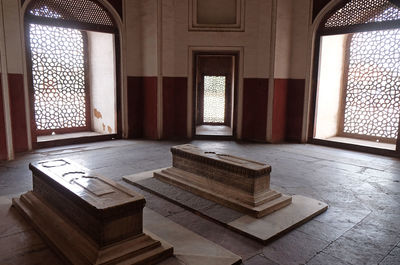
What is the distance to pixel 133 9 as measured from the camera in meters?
7.30

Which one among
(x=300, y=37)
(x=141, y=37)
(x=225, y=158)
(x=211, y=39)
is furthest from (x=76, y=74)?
(x=225, y=158)

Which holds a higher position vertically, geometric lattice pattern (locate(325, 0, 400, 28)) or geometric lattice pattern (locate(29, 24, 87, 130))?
geometric lattice pattern (locate(325, 0, 400, 28))

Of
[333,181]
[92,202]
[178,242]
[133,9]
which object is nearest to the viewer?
[92,202]

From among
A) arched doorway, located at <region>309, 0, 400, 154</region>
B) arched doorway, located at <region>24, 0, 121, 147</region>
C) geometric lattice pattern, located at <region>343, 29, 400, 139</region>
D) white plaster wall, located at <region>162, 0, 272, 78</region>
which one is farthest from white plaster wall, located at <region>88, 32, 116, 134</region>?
geometric lattice pattern, located at <region>343, 29, 400, 139</region>

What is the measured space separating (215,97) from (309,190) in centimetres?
635

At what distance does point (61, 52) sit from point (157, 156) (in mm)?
3769

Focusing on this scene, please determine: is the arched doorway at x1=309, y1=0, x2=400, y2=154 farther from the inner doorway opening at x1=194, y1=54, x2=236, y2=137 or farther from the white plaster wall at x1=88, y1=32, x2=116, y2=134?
the white plaster wall at x1=88, y1=32, x2=116, y2=134

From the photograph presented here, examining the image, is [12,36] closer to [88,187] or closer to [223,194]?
[88,187]

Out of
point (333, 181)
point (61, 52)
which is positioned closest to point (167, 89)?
point (61, 52)

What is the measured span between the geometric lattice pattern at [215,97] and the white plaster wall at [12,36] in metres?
5.59

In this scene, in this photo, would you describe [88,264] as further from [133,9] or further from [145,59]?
[133,9]

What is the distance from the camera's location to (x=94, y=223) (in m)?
2.34

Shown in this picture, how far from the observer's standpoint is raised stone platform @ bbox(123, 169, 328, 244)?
297 centimetres

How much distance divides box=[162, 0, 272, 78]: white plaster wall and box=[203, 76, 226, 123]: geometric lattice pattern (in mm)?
2790
